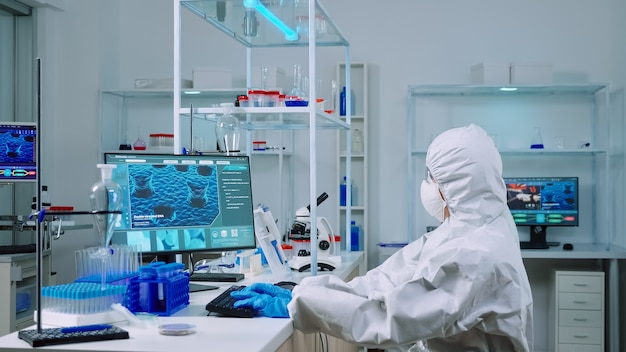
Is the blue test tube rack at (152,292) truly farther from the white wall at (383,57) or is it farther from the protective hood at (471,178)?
the white wall at (383,57)

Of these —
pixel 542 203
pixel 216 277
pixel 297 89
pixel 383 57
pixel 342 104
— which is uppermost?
pixel 383 57

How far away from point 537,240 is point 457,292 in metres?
3.59

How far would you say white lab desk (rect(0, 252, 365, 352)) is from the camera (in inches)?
62.4

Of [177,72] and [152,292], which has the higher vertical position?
[177,72]

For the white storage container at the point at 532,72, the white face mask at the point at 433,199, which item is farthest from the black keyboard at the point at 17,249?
the white storage container at the point at 532,72

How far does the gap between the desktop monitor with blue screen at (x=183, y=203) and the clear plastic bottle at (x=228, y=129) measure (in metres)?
0.30

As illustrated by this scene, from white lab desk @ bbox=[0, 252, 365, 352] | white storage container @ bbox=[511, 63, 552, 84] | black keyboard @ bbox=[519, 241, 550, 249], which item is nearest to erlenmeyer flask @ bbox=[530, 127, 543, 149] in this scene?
white storage container @ bbox=[511, 63, 552, 84]

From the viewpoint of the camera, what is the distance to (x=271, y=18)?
3115 mm

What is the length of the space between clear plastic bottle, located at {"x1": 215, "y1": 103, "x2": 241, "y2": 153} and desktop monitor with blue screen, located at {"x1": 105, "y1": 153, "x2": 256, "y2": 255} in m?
0.30

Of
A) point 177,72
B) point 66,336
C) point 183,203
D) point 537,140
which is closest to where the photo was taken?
point 66,336

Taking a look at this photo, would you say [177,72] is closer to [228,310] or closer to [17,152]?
[228,310]

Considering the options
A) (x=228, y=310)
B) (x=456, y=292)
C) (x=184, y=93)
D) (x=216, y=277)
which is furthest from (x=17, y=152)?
(x=456, y=292)

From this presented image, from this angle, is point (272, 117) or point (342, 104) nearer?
point (272, 117)

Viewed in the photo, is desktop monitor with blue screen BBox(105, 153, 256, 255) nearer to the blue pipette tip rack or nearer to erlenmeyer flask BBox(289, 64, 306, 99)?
the blue pipette tip rack
